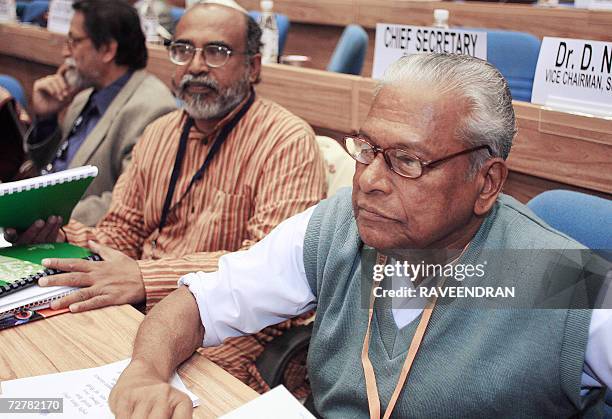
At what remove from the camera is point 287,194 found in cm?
187

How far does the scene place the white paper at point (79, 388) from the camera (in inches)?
43.3

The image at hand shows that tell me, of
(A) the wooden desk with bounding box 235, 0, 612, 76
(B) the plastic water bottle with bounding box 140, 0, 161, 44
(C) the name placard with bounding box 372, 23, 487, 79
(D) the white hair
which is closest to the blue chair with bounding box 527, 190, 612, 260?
(D) the white hair

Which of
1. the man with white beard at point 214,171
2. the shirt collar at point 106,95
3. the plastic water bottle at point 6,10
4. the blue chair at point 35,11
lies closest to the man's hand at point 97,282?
the man with white beard at point 214,171

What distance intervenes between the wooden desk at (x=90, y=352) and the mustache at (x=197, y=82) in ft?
2.88

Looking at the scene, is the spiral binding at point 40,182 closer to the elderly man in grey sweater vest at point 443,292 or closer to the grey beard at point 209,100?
the elderly man in grey sweater vest at point 443,292

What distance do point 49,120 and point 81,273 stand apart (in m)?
1.95

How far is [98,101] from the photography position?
284cm

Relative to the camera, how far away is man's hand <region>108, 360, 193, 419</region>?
1.05 m

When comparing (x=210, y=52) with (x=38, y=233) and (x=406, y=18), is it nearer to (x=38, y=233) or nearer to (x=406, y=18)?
(x=38, y=233)

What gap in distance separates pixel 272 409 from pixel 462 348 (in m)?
0.33

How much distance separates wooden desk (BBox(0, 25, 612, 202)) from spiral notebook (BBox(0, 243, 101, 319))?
1.17m

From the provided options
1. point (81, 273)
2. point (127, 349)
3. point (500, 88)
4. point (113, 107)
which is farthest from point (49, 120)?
point (500, 88)

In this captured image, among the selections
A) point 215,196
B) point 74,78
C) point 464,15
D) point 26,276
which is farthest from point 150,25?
point 26,276

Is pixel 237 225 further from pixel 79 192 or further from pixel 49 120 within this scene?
pixel 49 120
